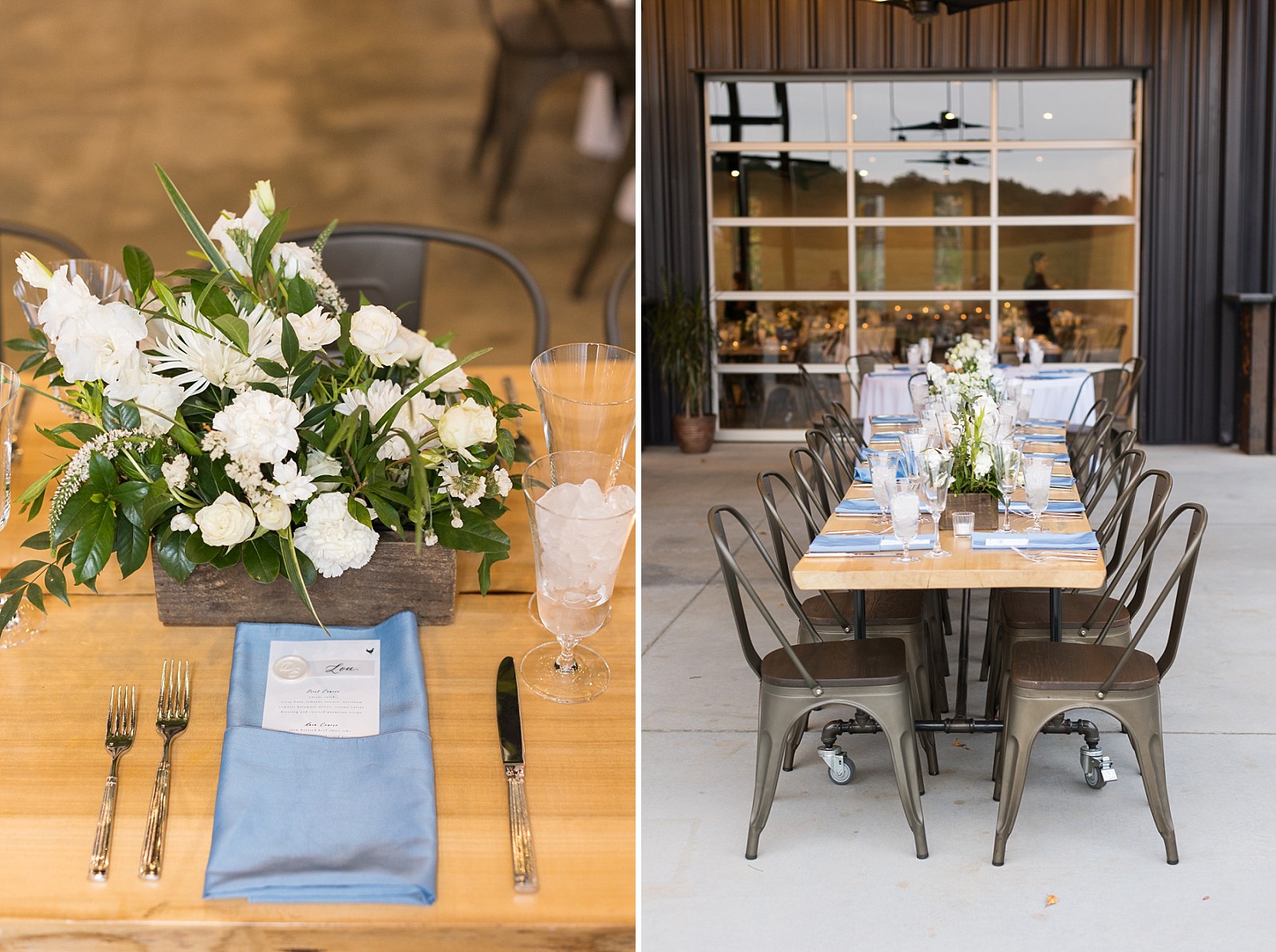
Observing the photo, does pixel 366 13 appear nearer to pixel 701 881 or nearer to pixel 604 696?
pixel 701 881

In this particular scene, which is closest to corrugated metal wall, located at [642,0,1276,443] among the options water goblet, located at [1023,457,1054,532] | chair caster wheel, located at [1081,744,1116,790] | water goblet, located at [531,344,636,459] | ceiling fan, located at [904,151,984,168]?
ceiling fan, located at [904,151,984,168]

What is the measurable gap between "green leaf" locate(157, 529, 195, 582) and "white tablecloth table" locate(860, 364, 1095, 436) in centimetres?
480

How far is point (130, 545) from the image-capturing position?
1.31 metres

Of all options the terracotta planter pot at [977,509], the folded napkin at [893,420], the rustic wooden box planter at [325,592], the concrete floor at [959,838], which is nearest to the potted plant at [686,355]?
the folded napkin at [893,420]

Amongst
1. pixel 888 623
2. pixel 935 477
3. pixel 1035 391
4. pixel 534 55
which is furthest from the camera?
pixel 1035 391

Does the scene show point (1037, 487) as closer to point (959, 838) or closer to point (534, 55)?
point (959, 838)

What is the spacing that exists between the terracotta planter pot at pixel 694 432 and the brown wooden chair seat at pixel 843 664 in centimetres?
583

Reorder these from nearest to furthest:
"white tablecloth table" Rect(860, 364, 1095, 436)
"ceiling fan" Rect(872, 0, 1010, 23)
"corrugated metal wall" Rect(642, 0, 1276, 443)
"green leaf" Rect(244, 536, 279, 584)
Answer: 1. "green leaf" Rect(244, 536, 279, 584)
2. "ceiling fan" Rect(872, 0, 1010, 23)
3. "white tablecloth table" Rect(860, 364, 1095, 436)
4. "corrugated metal wall" Rect(642, 0, 1276, 443)

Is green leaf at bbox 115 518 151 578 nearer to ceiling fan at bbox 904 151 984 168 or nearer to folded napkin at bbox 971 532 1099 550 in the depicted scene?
folded napkin at bbox 971 532 1099 550

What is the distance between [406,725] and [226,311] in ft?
1.58

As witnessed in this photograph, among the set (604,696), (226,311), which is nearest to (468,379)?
(226,311)

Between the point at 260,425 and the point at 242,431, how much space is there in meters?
0.02

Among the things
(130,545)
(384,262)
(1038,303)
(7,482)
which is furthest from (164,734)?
(1038,303)

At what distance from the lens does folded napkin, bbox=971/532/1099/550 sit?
101 inches
